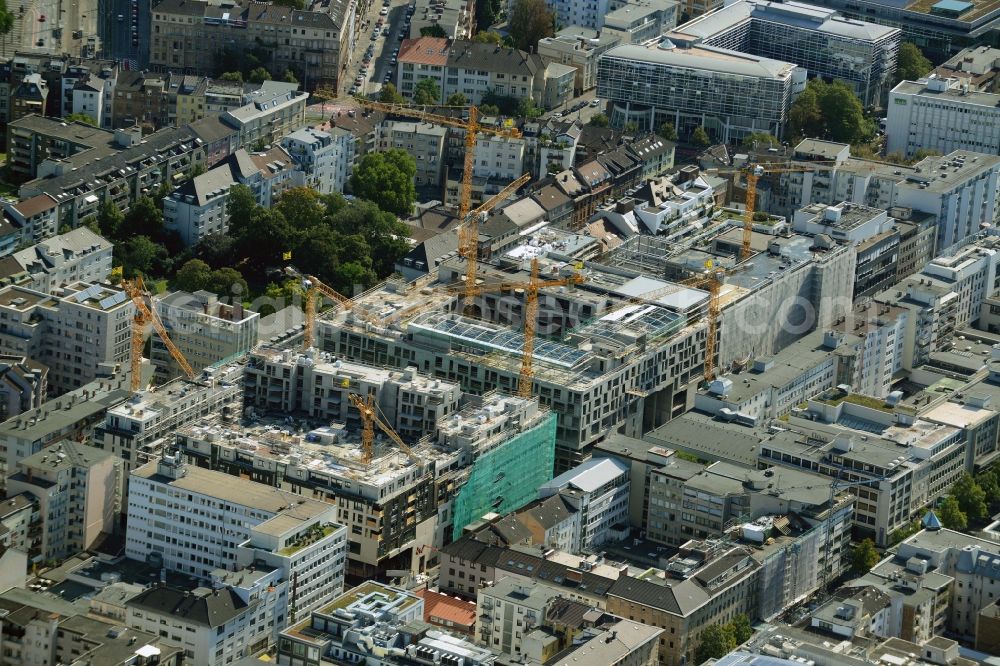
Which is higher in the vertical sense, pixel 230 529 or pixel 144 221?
pixel 144 221

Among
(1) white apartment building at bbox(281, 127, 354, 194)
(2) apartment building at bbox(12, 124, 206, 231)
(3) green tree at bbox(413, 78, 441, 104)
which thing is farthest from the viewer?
(3) green tree at bbox(413, 78, 441, 104)

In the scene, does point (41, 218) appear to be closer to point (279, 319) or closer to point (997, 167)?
point (279, 319)

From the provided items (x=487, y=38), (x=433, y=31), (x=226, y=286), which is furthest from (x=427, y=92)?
(x=226, y=286)

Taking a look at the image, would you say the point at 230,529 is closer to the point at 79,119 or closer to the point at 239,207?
the point at 239,207

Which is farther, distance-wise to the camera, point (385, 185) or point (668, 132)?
point (668, 132)

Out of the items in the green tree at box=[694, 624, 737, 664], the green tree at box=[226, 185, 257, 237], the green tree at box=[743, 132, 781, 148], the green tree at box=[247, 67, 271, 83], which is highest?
the green tree at box=[247, 67, 271, 83]

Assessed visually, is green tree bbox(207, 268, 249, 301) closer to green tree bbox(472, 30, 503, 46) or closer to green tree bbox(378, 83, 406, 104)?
green tree bbox(378, 83, 406, 104)

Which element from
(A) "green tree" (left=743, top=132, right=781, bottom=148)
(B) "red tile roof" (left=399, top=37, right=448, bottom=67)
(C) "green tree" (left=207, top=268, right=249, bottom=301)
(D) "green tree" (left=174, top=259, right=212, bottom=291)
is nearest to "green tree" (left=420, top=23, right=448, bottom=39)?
(B) "red tile roof" (left=399, top=37, right=448, bottom=67)

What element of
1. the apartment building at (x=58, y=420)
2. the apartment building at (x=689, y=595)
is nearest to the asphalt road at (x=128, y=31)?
the apartment building at (x=58, y=420)
